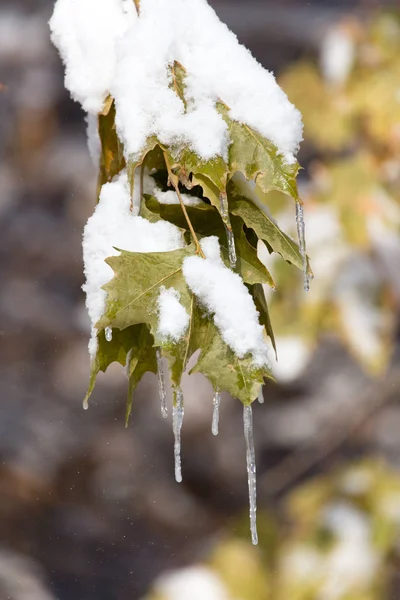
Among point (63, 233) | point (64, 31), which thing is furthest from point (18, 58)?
point (64, 31)

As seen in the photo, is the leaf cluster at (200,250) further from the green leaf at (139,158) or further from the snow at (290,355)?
the snow at (290,355)

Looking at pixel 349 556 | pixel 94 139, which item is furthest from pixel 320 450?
pixel 94 139

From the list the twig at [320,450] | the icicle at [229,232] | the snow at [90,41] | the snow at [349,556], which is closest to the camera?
the icicle at [229,232]

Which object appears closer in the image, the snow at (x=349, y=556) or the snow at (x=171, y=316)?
the snow at (x=171, y=316)

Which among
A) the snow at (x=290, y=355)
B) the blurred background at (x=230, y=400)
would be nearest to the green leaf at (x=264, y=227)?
the blurred background at (x=230, y=400)

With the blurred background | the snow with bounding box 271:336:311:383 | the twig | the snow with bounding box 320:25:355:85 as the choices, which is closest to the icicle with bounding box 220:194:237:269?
the blurred background

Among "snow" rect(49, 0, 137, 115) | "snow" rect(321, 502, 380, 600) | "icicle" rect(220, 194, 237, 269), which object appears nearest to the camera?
"icicle" rect(220, 194, 237, 269)

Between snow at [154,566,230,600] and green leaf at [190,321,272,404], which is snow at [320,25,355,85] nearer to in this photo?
snow at [154,566,230,600]

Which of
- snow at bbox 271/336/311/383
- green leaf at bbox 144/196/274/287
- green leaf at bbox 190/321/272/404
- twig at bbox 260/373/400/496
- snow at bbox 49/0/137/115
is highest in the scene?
snow at bbox 49/0/137/115
